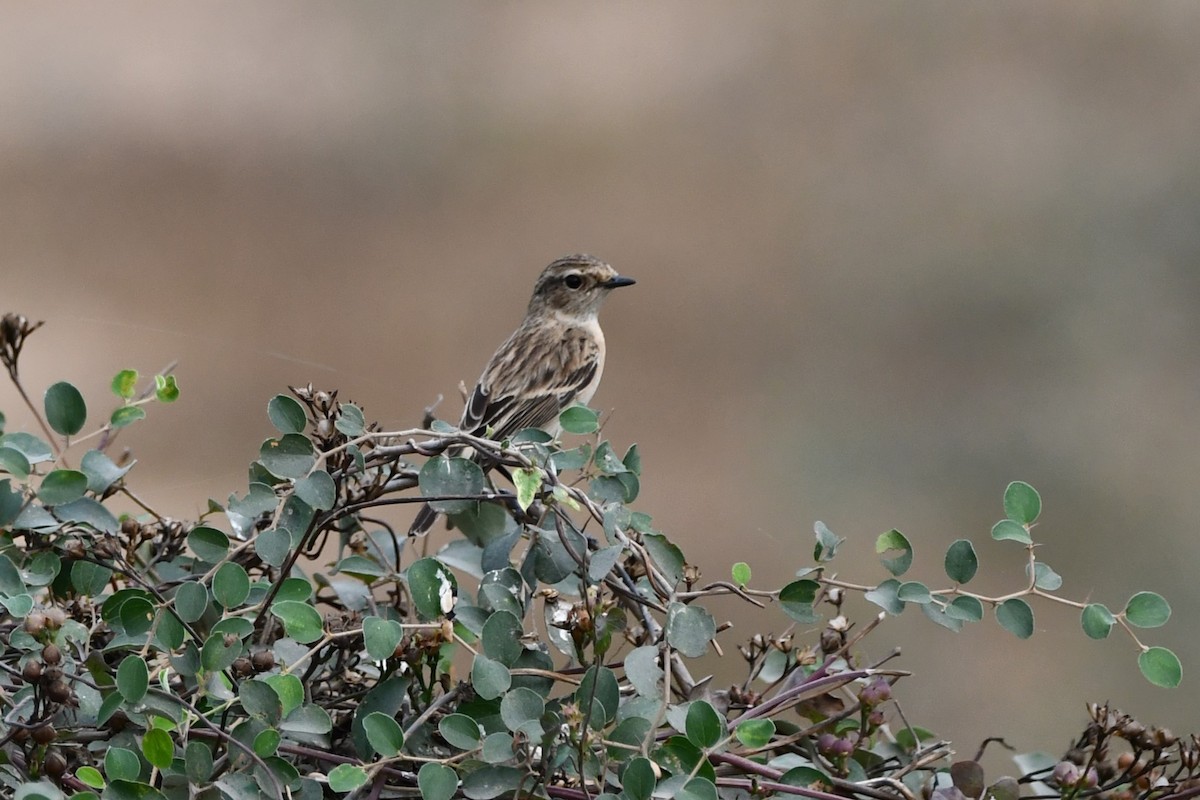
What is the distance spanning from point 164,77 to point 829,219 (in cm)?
697

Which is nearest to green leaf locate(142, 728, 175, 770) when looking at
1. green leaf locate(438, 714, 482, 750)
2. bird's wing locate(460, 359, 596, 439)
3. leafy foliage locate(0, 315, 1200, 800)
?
leafy foliage locate(0, 315, 1200, 800)

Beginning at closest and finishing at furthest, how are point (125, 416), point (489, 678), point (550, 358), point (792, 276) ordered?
point (489, 678), point (125, 416), point (550, 358), point (792, 276)

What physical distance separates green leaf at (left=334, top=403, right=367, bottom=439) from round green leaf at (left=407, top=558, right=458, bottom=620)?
0.64ft

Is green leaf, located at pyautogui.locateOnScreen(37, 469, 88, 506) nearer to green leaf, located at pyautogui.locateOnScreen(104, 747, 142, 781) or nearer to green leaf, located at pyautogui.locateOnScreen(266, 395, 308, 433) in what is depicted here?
green leaf, located at pyautogui.locateOnScreen(266, 395, 308, 433)

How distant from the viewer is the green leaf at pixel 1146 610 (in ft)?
5.97

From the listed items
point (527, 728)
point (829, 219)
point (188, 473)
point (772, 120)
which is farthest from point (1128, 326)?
point (527, 728)

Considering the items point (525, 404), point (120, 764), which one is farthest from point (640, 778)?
point (525, 404)

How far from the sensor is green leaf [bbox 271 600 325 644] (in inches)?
66.5

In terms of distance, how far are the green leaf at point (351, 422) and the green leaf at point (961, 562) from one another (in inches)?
32.6

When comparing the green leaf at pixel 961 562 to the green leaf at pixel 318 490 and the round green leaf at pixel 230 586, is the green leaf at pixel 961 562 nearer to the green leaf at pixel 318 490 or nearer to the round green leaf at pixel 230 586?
the green leaf at pixel 318 490

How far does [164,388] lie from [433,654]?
0.74 m

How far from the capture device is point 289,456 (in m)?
1.79

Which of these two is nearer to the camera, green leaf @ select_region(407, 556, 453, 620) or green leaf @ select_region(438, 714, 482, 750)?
green leaf @ select_region(438, 714, 482, 750)

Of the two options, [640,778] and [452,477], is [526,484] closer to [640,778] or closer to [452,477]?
[452,477]
